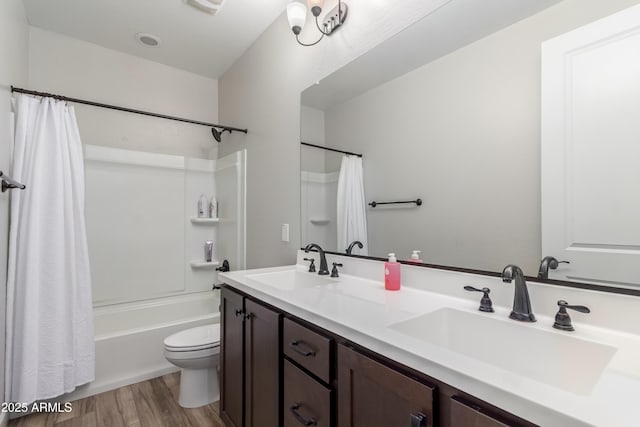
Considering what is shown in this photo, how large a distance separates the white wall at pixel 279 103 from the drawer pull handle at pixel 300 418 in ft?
3.49

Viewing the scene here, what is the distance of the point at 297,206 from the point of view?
1.98 metres

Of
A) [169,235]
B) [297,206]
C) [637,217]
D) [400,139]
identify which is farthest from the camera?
[169,235]

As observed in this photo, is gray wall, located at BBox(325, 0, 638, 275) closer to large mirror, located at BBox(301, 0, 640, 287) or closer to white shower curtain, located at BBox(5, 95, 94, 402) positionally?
large mirror, located at BBox(301, 0, 640, 287)

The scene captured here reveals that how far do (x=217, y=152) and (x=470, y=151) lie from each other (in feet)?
8.62

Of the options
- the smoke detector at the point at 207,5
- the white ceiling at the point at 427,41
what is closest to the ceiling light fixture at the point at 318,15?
the white ceiling at the point at 427,41

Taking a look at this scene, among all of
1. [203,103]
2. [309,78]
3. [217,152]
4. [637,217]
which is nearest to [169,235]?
[217,152]

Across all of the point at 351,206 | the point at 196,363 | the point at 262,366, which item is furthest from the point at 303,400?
the point at 196,363

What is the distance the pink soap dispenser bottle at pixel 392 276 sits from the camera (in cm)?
126

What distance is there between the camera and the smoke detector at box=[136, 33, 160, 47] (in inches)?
96.0

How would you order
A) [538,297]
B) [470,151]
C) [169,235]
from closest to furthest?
[538,297] → [470,151] → [169,235]

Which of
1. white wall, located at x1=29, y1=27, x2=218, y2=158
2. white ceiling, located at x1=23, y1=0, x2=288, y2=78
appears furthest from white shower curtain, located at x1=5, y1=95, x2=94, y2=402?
white ceiling, located at x1=23, y1=0, x2=288, y2=78

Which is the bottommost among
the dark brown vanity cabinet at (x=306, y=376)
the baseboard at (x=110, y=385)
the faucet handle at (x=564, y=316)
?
the baseboard at (x=110, y=385)

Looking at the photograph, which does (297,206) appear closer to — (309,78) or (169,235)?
(309,78)

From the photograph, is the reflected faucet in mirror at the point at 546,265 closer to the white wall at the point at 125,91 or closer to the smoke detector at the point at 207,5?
the smoke detector at the point at 207,5
